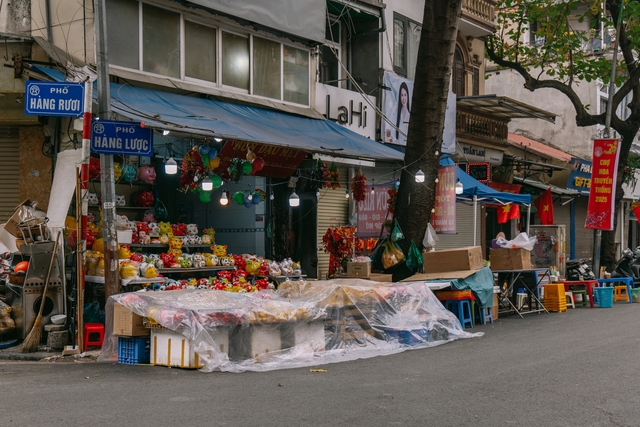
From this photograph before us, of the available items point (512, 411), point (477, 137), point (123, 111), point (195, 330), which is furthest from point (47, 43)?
point (477, 137)

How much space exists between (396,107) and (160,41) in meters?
7.44

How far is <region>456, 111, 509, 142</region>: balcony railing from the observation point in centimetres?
2289

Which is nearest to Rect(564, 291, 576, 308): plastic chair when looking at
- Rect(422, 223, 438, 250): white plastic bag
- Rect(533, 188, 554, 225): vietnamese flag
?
Rect(422, 223, 438, 250): white plastic bag

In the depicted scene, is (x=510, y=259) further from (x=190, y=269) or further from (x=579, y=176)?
(x=579, y=176)

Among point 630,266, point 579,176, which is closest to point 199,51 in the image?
point 630,266

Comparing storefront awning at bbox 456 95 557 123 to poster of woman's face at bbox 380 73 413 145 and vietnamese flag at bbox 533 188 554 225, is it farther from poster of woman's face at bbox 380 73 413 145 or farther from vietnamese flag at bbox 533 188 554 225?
vietnamese flag at bbox 533 188 554 225

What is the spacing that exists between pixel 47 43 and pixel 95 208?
2.80 metres

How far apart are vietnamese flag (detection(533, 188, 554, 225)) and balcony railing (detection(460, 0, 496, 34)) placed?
6.19 metres

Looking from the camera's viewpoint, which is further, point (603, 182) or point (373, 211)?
point (603, 182)

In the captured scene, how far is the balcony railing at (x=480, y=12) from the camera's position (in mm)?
22888

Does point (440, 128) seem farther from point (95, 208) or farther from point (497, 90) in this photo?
point (497, 90)

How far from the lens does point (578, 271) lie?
71.3 feet

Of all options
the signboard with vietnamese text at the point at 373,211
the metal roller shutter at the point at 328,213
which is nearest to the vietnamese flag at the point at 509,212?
the metal roller shutter at the point at 328,213

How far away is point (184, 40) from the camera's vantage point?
46.0 ft
